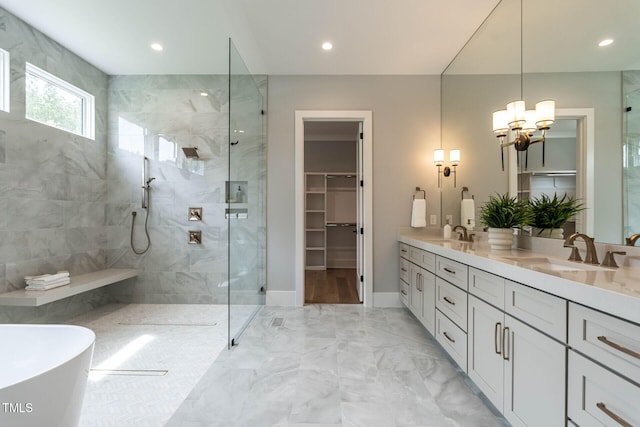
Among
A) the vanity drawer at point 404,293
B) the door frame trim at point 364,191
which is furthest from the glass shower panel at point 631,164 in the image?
the door frame trim at point 364,191

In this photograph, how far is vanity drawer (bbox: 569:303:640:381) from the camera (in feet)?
2.58

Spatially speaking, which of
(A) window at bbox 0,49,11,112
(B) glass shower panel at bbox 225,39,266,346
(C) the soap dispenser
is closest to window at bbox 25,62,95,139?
(A) window at bbox 0,49,11,112

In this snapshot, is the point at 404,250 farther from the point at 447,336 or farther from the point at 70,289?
the point at 70,289

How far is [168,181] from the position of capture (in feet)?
11.3

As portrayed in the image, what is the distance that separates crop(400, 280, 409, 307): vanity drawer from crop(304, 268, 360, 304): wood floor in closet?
1.95ft

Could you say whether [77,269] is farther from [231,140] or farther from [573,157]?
[573,157]

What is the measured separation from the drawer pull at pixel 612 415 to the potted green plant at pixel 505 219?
117 centimetres

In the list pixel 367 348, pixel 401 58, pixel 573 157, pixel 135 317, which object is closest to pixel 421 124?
pixel 401 58

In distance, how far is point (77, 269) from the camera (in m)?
3.03

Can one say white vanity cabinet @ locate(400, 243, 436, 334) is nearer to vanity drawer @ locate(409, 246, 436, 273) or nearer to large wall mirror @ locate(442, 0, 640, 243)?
vanity drawer @ locate(409, 246, 436, 273)

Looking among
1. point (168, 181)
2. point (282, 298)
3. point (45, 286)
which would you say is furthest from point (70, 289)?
point (282, 298)

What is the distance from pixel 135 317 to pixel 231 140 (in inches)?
89.5

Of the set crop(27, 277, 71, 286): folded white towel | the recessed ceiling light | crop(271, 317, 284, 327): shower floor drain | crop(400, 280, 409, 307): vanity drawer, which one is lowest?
crop(271, 317, 284, 327): shower floor drain

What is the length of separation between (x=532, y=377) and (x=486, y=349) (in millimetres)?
339
